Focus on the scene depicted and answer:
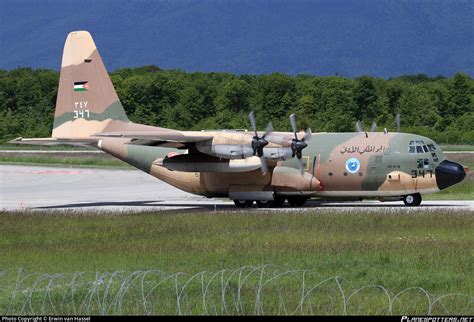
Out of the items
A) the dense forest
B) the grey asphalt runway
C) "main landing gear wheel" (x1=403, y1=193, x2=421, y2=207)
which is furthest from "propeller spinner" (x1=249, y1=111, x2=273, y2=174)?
the dense forest

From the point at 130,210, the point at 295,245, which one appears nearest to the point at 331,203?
the point at 130,210

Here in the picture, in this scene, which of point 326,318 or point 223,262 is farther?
point 223,262

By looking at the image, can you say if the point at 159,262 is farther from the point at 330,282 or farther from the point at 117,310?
the point at 117,310

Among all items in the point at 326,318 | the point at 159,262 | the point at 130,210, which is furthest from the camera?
the point at 130,210

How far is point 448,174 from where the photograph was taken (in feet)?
129

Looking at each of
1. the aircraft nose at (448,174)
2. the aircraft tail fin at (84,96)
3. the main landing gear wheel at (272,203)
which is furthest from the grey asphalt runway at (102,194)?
the aircraft tail fin at (84,96)

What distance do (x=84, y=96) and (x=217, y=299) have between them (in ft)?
90.4

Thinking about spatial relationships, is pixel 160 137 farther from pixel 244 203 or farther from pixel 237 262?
pixel 237 262

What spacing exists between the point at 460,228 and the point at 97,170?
43.5 meters

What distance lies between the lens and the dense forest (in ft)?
318

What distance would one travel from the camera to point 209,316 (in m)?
16.6

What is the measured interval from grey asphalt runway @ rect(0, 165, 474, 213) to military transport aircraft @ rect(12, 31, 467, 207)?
89 centimetres

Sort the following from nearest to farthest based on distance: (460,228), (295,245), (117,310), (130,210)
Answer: (117,310)
(295,245)
(460,228)
(130,210)

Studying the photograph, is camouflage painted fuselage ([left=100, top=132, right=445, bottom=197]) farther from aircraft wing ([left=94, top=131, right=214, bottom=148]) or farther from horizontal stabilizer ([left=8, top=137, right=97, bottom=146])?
horizontal stabilizer ([left=8, top=137, right=97, bottom=146])
